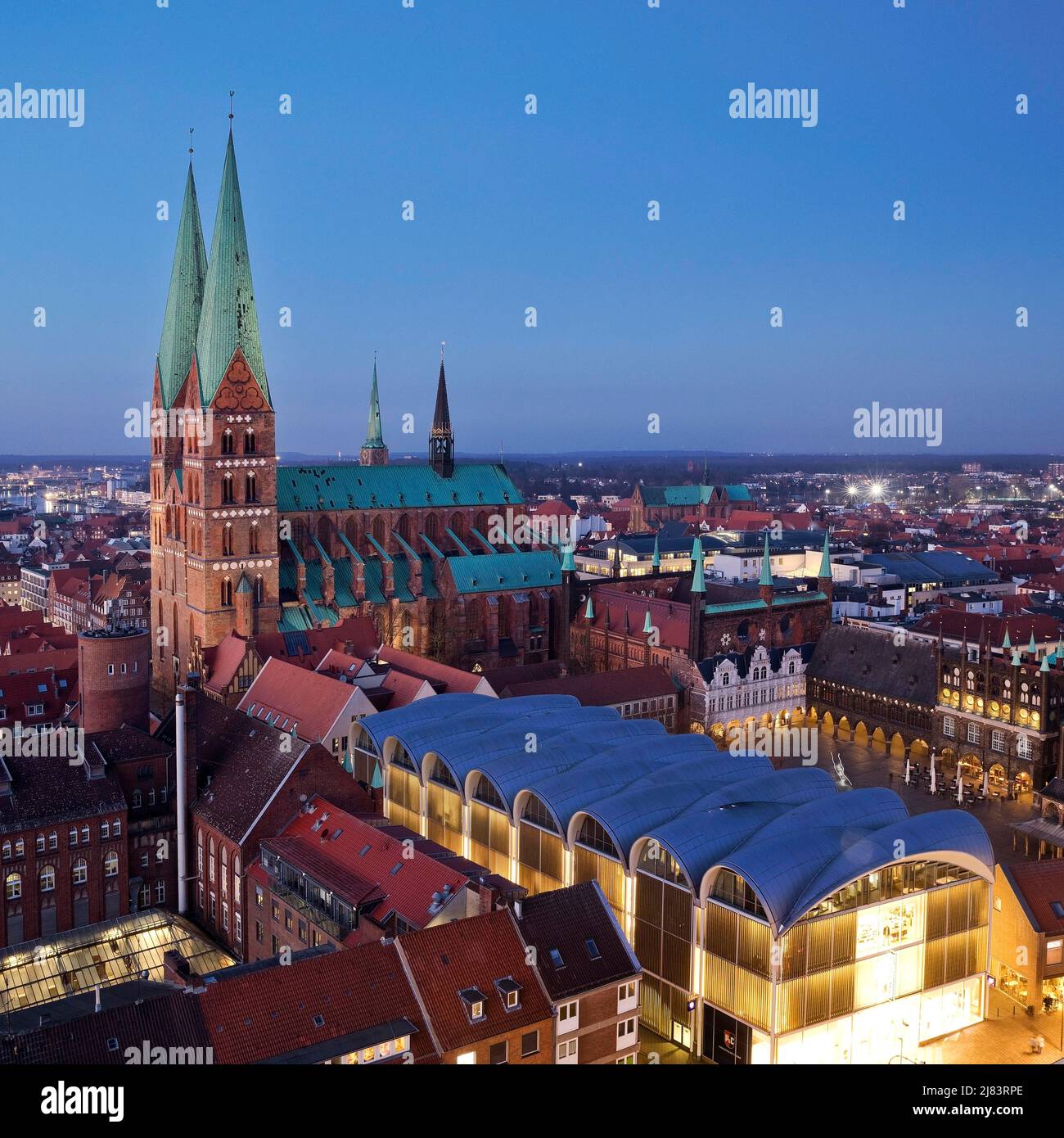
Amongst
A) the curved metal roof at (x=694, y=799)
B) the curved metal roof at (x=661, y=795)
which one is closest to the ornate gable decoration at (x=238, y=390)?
the curved metal roof at (x=694, y=799)

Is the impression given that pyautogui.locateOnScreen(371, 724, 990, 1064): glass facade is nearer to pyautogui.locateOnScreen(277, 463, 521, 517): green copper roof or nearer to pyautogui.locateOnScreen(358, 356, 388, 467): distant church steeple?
pyautogui.locateOnScreen(277, 463, 521, 517): green copper roof

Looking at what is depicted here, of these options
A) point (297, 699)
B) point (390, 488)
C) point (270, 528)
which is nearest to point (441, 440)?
point (390, 488)

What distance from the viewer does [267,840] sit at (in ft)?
153

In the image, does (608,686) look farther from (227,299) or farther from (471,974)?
(471,974)

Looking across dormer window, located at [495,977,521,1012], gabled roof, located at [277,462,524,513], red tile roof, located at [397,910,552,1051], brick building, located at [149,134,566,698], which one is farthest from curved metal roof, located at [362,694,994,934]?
gabled roof, located at [277,462,524,513]

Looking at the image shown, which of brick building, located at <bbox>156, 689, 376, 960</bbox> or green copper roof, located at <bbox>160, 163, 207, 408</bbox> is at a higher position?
green copper roof, located at <bbox>160, 163, 207, 408</bbox>

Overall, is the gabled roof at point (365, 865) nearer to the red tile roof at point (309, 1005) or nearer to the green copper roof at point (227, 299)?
the red tile roof at point (309, 1005)

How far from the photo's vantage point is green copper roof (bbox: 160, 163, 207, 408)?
91.1 meters

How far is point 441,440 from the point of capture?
110625mm

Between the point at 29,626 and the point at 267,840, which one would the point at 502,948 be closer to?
the point at 267,840

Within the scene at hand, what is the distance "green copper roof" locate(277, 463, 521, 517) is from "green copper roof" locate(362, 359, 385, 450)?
2670 cm

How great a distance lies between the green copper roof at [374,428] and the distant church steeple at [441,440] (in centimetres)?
2691
